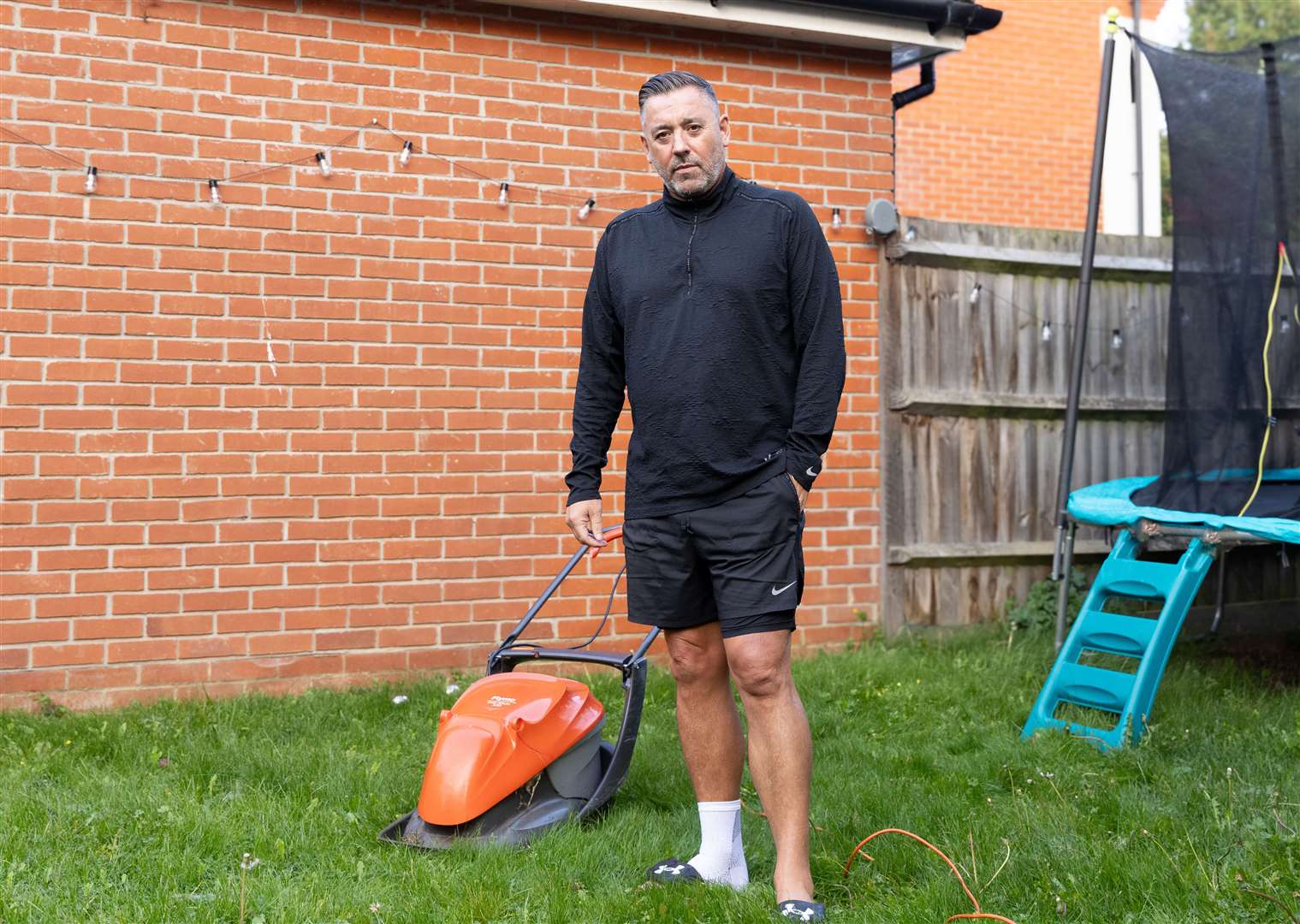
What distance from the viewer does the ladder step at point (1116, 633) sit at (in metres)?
4.62

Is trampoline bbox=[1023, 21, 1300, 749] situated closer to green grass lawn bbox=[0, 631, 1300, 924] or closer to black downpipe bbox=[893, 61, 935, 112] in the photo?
green grass lawn bbox=[0, 631, 1300, 924]

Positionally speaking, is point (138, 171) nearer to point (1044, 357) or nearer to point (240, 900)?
point (240, 900)

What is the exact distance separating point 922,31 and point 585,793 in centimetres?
405

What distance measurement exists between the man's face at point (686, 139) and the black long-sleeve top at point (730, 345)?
0.08 meters

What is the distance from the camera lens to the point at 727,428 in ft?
9.89

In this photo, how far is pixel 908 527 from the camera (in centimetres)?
614

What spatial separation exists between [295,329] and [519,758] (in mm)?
2487

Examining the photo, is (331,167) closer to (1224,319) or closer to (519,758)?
(519,758)

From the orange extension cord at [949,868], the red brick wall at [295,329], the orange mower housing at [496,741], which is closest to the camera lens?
the orange extension cord at [949,868]

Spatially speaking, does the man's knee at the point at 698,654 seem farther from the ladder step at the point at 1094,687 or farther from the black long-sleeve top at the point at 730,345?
the ladder step at the point at 1094,687

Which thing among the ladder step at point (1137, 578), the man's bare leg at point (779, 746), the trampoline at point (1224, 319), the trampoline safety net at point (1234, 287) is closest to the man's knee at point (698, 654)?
the man's bare leg at point (779, 746)

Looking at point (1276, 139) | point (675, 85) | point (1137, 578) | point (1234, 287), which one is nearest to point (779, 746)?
point (675, 85)

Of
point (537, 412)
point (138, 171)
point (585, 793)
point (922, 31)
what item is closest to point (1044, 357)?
point (922, 31)

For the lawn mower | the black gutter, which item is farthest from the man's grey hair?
the black gutter
